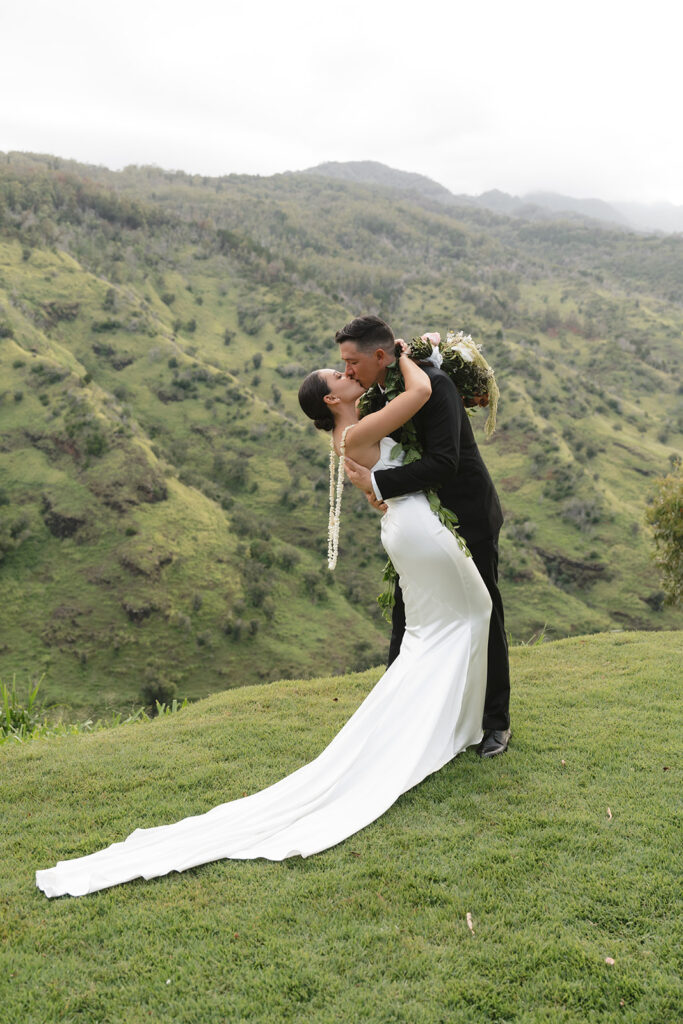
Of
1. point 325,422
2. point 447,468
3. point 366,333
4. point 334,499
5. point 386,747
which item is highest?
point 366,333

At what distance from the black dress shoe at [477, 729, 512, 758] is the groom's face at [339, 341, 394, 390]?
2.32 metres

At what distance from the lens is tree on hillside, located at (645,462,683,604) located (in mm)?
12375

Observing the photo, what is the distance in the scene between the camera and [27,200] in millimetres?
58531

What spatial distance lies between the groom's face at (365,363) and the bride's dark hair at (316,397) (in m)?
0.17

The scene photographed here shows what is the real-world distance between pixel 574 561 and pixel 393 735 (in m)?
38.5

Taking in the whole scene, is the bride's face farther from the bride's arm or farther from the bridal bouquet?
the bride's arm

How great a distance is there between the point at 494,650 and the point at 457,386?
5.50ft

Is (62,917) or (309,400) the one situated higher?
(309,400)

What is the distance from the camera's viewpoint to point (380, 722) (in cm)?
404

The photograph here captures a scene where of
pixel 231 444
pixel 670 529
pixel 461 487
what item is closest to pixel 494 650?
pixel 461 487

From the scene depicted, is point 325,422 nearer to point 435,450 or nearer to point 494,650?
point 435,450

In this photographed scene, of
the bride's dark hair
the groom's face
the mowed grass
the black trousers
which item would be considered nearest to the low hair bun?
the bride's dark hair

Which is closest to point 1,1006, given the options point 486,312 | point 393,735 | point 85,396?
point 393,735

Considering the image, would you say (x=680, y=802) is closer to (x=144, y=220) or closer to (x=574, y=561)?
(x=574, y=561)
